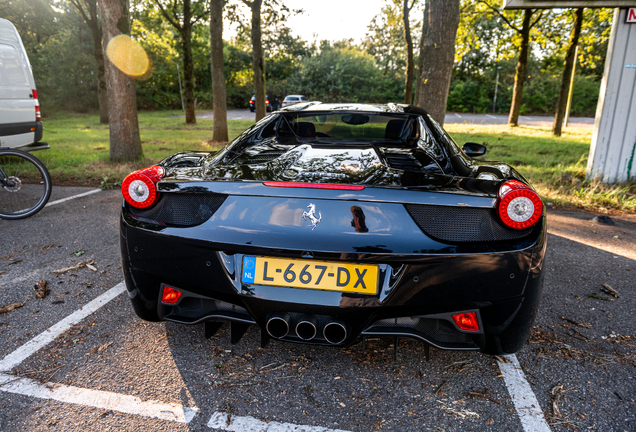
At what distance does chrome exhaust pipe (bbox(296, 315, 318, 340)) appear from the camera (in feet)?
5.50

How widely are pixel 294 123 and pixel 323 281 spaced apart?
1600 mm

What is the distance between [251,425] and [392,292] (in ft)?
2.59

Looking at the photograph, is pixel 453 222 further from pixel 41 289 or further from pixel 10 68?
pixel 10 68

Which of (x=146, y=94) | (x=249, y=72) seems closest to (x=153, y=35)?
(x=146, y=94)

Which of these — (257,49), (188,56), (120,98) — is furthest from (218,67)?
(188,56)

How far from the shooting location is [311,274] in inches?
65.4

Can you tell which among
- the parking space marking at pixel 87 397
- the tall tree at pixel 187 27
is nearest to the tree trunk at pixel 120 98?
the parking space marking at pixel 87 397

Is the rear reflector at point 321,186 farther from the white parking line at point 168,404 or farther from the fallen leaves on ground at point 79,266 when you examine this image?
the fallen leaves on ground at point 79,266

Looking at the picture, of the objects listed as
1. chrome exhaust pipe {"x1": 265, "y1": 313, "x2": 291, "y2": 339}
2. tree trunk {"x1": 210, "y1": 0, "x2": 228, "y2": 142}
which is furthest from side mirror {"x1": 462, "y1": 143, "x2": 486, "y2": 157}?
tree trunk {"x1": 210, "y1": 0, "x2": 228, "y2": 142}

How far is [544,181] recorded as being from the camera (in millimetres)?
6324

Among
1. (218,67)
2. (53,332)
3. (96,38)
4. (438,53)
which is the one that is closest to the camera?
(53,332)

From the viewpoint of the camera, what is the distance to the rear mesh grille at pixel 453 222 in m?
1.66

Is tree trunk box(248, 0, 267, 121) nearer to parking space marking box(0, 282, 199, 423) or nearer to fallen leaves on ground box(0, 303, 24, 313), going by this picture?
fallen leaves on ground box(0, 303, 24, 313)

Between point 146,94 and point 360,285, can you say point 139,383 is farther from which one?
point 146,94
